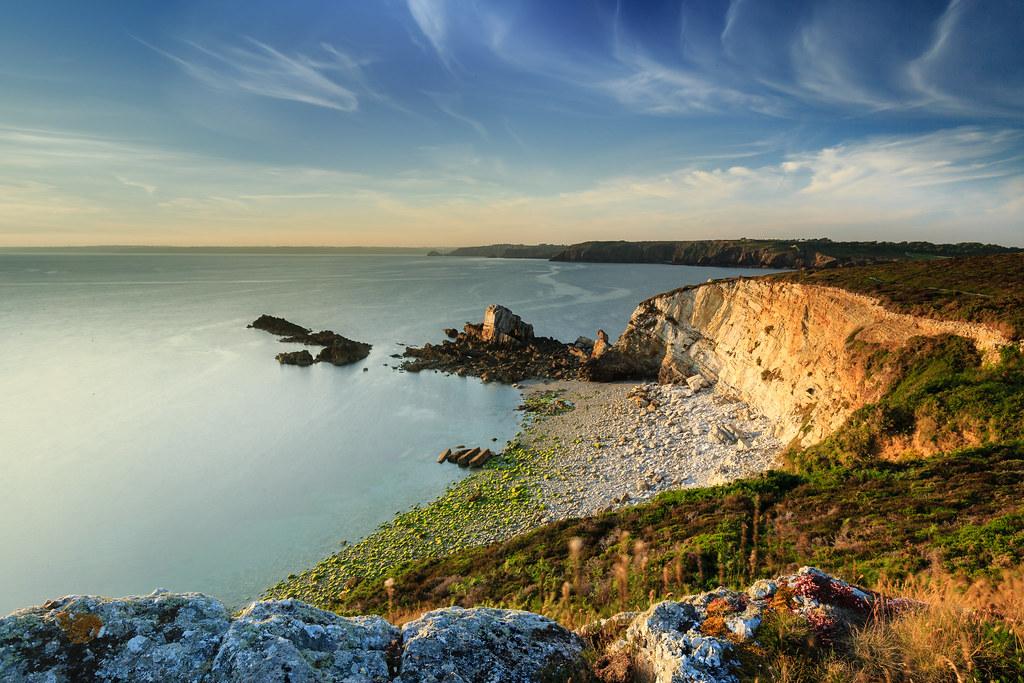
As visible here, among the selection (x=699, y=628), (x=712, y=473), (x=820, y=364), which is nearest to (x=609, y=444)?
(x=712, y=473)

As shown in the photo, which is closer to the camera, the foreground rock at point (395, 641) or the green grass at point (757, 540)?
the foreground rock at point (395, 641)

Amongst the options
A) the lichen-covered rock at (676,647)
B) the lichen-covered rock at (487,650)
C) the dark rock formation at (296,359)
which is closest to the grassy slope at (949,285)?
the lichen-covered rock at (676,647)

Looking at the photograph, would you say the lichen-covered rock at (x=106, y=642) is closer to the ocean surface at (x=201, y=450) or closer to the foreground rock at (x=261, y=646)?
the foreground rock at (x=261, y=646)

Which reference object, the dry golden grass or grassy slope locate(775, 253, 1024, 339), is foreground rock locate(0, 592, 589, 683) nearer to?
the dry golden grass

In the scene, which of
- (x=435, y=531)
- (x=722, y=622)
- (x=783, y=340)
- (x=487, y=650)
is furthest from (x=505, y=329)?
(x=487, y=650)

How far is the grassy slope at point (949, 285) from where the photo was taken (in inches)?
597

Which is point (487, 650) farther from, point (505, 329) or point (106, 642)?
point (505, 329)

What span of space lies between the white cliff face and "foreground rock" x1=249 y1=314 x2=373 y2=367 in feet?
84.2

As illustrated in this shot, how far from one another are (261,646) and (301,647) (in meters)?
0.31

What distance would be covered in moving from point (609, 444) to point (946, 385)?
13022 millimetres

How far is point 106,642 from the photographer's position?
3021 millimetres

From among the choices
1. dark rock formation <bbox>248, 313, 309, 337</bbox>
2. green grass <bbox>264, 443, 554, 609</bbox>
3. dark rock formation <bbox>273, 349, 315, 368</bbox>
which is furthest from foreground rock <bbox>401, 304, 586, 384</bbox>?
dark rock formation <bbox>248, 313, 309, 337</bbox>

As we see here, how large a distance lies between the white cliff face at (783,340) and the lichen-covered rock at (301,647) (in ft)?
63.0

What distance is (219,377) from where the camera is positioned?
3522 cm
